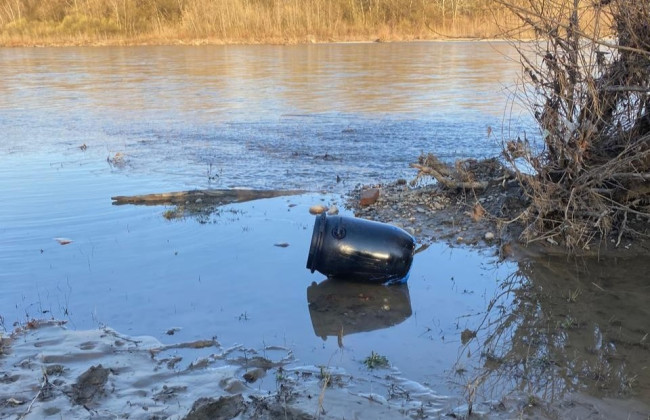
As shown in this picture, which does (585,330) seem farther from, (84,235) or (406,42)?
(406,42)

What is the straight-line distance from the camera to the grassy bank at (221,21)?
40281mm

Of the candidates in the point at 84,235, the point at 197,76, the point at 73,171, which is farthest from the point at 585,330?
the point at 197,76

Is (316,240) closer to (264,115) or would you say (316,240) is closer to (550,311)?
(550,311)

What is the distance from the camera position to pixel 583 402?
346 centimetres

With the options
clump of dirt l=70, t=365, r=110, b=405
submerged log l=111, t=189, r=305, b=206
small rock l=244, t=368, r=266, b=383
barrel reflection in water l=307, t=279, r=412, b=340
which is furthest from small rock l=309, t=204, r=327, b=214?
clump of dirt l=70, t=365, r=110, b=405

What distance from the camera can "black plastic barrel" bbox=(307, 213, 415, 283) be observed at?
499cm

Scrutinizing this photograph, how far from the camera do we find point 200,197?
743 centimetres

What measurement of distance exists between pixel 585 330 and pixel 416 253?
6.23ft

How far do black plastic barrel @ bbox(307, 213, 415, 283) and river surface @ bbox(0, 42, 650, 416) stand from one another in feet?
0.60

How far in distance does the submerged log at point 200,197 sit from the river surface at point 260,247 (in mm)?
227

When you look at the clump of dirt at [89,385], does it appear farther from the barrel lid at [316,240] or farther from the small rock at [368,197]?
the small rock at [368,197]

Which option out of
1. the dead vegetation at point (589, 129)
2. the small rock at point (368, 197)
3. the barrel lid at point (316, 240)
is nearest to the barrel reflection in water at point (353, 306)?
the barrel lid at point (316, 240)

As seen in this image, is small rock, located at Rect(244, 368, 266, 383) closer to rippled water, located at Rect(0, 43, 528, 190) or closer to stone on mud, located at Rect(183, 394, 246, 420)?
stone on mud, located at Rect(183, 394, 246, 420)


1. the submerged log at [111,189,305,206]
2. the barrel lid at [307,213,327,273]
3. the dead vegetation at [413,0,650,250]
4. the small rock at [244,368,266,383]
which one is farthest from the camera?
the submerged log at [111,189,305,206]
